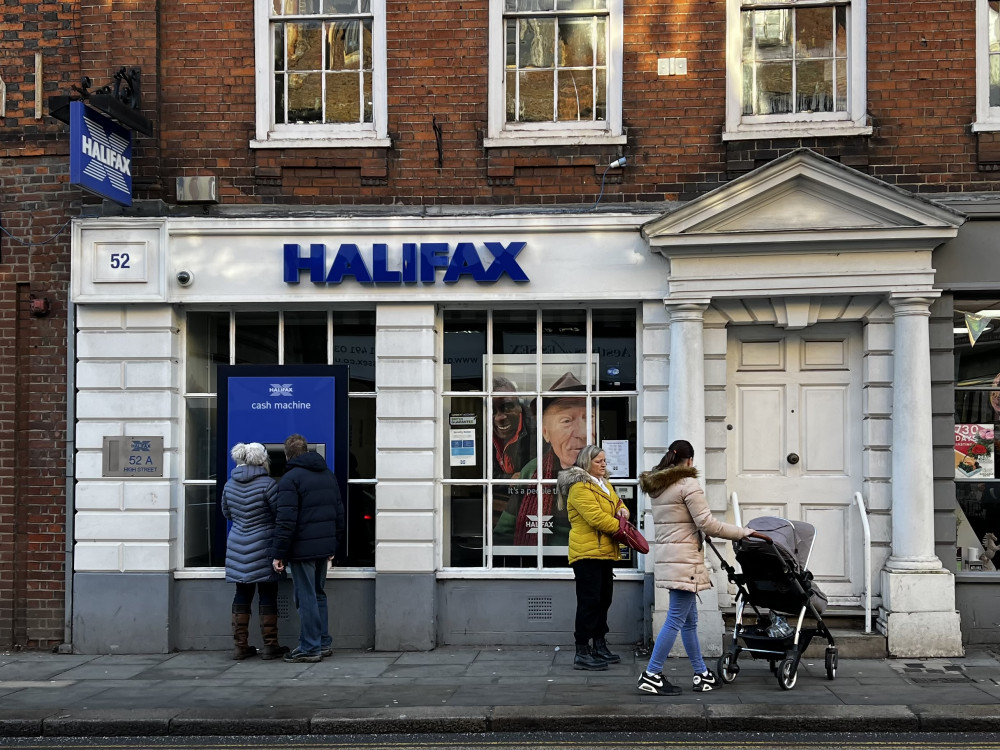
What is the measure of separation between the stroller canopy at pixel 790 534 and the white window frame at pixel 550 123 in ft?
12.5

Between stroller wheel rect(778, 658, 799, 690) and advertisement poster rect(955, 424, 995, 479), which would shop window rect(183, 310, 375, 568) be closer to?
→ stroller wheel rect(778, 658, 799, 690)

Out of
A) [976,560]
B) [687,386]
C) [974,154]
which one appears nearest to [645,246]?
[687,386]

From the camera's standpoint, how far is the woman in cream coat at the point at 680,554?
829 centimetres

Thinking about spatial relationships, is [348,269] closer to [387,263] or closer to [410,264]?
[387,263]

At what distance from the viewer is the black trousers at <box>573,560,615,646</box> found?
359 inches

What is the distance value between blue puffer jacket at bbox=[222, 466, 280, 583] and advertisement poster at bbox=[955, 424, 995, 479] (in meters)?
6.16

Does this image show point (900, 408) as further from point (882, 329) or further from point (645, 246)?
point (645, 246)

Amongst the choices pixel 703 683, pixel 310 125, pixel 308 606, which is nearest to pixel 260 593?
pixel 308 606

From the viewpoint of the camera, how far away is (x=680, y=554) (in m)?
8.35

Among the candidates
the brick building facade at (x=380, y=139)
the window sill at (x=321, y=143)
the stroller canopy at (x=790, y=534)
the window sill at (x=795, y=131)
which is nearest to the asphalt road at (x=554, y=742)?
the stroller canopy at (x=790, y=534)

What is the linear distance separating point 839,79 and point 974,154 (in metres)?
1.37

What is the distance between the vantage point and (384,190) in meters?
10.7

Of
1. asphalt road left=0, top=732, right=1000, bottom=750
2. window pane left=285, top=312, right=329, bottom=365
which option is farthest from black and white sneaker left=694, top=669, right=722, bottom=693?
window pane left=285, top=312, right=329, bottom=365

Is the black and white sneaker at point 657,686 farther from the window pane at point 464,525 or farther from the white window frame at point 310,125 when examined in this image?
the white window frame at point 310,125
